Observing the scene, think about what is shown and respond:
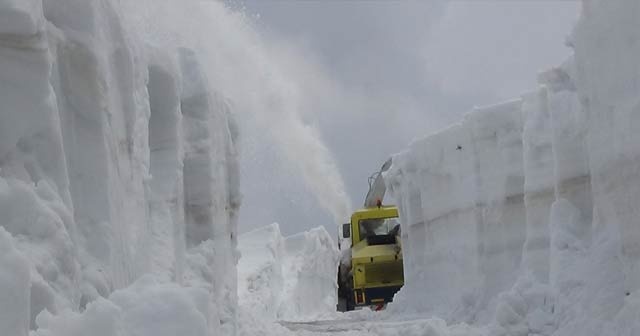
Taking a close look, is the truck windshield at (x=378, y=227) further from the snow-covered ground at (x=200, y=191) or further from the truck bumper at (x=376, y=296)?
the snow-covered ground at (x=200, y=191)

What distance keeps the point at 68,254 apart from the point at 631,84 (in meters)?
4.42

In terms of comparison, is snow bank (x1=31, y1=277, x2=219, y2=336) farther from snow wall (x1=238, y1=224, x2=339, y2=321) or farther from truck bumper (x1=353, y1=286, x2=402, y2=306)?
snow wall (x1=238, y1=224, x2=339, y2=321)

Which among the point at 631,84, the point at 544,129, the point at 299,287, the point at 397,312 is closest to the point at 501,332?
the point at 544,129

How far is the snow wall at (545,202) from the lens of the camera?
653 centimetres

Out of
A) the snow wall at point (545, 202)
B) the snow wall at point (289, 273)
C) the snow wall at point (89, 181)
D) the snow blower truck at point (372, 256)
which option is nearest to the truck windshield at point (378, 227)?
the snow blower truck at point (372, 256)

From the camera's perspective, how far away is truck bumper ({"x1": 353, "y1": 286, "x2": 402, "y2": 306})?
1741 centimetres

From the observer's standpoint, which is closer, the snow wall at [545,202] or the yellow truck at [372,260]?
the snow wall at [545,202]

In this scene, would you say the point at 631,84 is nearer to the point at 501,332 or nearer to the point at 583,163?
the point at 583,163

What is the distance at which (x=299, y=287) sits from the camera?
26.1 metres

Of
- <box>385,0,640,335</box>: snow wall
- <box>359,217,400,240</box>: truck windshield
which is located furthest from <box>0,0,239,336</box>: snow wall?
<box>359,217,400,240</box>: truck windshield

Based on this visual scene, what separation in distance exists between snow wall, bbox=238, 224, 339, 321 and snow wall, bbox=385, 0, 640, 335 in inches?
268

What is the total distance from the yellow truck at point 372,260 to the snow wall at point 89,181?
9.42m

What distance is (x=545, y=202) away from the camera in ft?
33.9

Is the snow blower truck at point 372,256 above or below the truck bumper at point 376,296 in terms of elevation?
above
